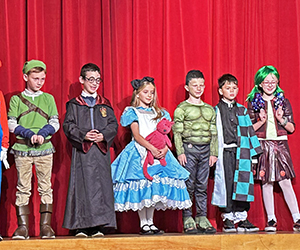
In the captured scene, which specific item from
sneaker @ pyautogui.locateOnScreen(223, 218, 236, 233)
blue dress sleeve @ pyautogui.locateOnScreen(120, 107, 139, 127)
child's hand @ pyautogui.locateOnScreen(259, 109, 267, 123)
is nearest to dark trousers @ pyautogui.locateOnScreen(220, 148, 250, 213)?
sneaker @ pyautogui.locateOnScreen(223, 218, 236, 233)

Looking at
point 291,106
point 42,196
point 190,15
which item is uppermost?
point 190,15

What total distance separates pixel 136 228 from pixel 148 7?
2073 mm

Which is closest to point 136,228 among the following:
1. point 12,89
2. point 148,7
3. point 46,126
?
point 46,126

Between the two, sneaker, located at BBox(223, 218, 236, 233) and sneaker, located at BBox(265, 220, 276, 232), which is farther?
sneaker, located at BBox(265, 220, 276, 232)

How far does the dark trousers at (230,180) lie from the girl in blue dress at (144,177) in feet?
1.51

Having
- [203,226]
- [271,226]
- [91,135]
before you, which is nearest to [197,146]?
[203,226]

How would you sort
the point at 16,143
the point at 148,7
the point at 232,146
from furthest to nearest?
1. the point at 148,7
2. the point at 232,146
3. the point at 16,143

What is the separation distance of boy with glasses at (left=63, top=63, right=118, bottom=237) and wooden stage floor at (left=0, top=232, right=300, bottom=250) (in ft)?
0.53

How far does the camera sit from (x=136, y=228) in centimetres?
458

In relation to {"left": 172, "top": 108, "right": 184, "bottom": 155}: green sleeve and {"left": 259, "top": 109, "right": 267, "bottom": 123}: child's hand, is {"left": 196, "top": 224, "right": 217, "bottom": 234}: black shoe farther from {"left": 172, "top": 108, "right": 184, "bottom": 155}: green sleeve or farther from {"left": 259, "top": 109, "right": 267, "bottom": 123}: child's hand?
{"left": 259, "top": 109, "right": 267, "bottom": 123}: child's hand

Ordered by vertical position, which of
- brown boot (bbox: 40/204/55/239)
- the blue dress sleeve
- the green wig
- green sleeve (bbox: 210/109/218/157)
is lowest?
brown boot (bbox: 40/204/55/239)

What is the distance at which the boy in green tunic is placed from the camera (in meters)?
3.98

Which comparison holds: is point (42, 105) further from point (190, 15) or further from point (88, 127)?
point (190, 15)

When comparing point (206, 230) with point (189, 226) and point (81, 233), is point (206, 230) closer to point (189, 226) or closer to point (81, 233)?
point (189, 226)
